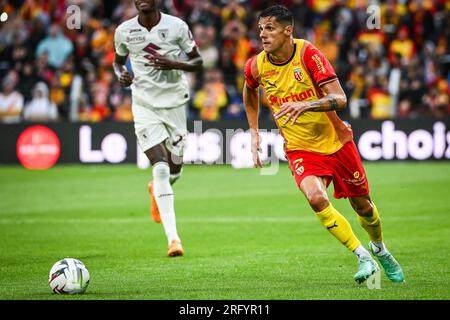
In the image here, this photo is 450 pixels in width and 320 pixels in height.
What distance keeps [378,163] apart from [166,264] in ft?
42.6

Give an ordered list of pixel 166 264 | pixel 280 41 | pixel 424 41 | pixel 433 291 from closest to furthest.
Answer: pixel 433 291
pixel 280 41
pixel 166 264
pixel 424 41

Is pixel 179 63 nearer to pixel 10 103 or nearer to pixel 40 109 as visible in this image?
pixel 40 109

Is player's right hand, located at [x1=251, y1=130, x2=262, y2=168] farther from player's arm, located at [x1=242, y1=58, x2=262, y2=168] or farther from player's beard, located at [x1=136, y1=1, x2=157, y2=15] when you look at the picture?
player's beard, located at [x1=136, y1=1, x2=157, y2=15]

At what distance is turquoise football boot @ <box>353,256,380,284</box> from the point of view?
823 centimetres

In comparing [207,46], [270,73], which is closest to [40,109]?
[207,46]

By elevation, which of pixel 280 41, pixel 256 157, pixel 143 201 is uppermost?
pixel 280 41

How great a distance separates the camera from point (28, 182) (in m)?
20.3

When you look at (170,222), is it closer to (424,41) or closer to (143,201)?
(143,201)

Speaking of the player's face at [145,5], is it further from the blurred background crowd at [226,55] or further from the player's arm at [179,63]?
the blurred background crowd at [226,55]

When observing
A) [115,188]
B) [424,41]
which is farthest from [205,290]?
[424,41]

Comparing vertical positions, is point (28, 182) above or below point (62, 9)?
below

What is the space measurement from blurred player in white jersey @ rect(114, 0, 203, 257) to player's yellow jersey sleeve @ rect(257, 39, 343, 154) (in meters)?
2.63

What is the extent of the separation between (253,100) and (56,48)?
1755 cm

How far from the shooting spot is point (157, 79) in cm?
1166
